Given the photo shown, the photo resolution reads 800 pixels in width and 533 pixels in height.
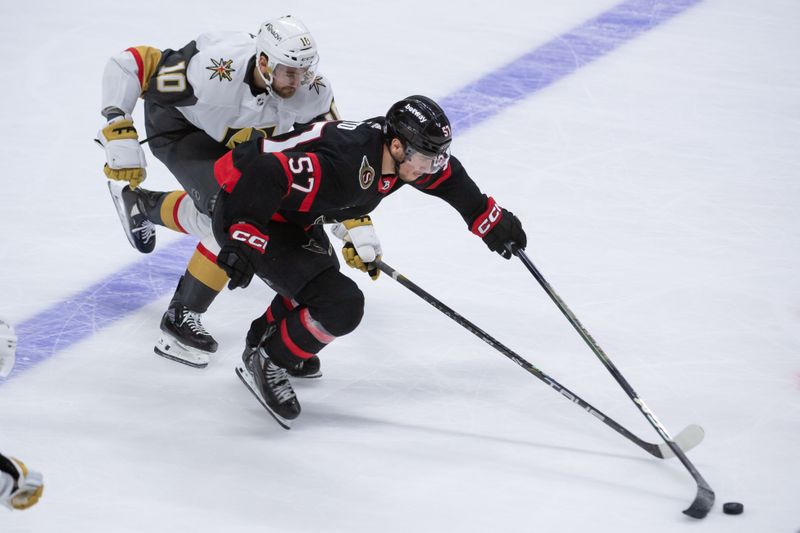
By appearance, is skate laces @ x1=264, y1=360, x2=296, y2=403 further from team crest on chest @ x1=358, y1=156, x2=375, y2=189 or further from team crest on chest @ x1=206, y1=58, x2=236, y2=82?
team crest on chest @ x1=206, y1=58, x2=236, y2=82

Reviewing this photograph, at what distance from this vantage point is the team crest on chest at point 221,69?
15.4 ft

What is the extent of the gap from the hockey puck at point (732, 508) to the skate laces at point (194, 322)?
1994 millimetres

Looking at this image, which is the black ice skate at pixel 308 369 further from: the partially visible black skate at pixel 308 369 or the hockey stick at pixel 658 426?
the hockey stick at pixel 658 426

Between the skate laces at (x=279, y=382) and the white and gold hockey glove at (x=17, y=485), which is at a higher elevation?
the white and gold hockey glove at (x=17, y=485)

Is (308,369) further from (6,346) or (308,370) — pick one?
(6,346)

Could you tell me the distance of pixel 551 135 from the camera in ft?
20.7

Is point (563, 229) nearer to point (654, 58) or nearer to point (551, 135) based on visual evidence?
point (551, 135)

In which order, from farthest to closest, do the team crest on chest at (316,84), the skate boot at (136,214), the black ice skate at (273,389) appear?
the skate boot at (136,214)
the team crest on chest at (316,84)
the black ice skate at (273,389)

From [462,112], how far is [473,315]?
75.0 inches

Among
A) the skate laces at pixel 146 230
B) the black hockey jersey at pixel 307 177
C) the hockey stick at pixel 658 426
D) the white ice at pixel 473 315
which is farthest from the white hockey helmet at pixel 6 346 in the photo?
the hockey stick at pixel 658 426

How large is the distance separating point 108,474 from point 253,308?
51.1 inches

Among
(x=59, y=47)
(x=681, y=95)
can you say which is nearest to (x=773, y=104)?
(x=681, y=95)

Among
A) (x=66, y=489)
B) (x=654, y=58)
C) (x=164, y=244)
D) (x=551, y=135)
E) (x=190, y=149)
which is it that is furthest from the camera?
(x=654, y=58)

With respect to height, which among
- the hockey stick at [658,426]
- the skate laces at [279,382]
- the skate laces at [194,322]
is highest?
the hockey stick at [658,426]
